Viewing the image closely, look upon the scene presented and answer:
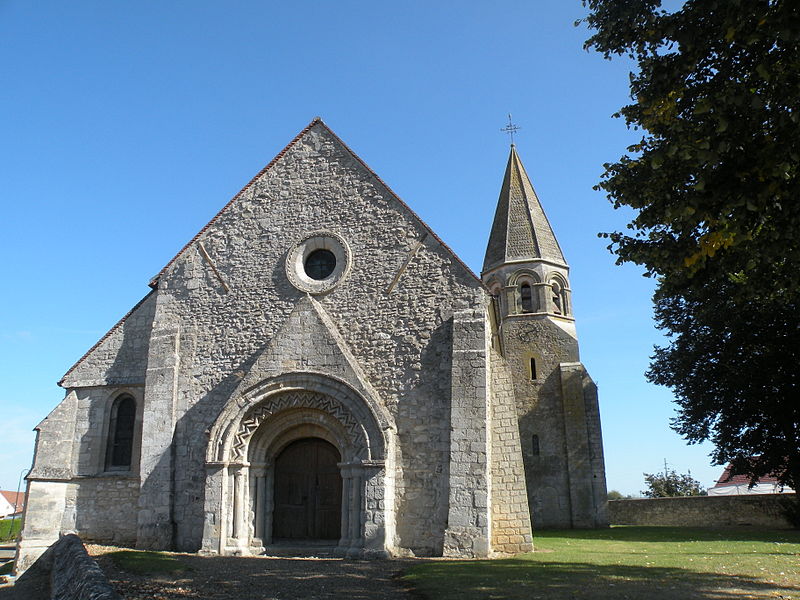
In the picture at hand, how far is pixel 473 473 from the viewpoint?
1370 centimetres

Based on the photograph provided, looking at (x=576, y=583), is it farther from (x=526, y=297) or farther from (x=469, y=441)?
(x=526, y=297)

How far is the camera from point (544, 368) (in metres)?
26.9

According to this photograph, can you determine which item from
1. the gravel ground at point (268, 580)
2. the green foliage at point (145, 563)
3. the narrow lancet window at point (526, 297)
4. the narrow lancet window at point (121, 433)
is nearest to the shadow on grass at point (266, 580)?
the gravel ground at point (268, 580)

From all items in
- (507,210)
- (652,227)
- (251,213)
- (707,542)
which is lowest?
(707,542)

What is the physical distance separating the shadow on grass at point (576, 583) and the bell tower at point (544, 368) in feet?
43.1

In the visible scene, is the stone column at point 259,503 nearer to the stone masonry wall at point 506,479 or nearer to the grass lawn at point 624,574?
the grass lawn at point 624,574

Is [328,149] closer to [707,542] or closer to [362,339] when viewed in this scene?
[362,339]

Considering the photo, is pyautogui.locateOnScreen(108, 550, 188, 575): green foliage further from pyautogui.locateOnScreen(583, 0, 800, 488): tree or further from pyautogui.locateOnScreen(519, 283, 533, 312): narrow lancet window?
pyautogui.locateOnScreen(519, 283, 533, 312): narrow lancet window

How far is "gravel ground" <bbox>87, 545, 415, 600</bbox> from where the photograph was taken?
27.8 feet

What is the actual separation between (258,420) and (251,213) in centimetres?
560

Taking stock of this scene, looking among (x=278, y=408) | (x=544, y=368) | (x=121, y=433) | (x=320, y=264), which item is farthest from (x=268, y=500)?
(x=544, y=368)

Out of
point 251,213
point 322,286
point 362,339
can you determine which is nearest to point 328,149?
point 251,213

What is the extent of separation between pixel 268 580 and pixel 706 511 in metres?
22.3

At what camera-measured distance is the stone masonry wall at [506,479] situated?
1435cm
